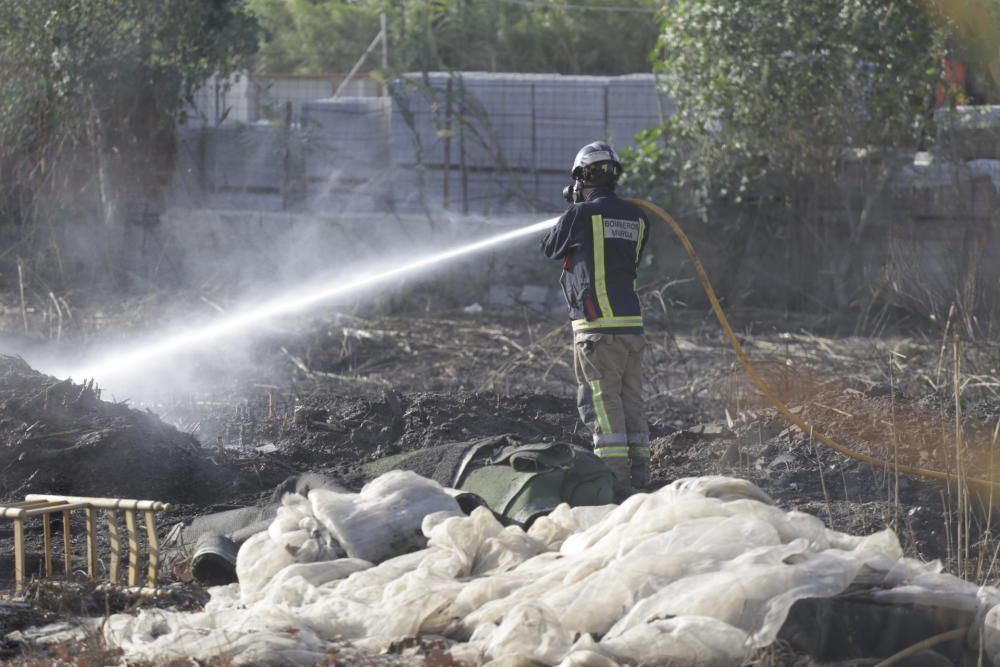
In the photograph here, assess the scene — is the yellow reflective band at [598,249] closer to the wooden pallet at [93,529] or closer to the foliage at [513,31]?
the wooden pallet at [93,529]

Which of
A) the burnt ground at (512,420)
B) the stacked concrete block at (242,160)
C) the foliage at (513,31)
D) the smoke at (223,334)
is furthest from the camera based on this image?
the foliage at (513,31)

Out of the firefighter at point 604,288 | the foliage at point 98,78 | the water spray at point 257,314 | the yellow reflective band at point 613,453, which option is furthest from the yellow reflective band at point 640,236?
the foliage at point 98,78

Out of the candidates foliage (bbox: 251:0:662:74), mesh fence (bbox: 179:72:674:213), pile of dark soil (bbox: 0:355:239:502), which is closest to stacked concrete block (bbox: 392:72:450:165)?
mesh fence (bbox: 179:72:674:213)

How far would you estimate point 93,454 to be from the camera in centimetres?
628

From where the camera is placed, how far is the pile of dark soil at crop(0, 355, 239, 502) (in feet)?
20.1

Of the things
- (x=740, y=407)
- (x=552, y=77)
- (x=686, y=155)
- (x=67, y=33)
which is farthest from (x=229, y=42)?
(x=740, y=407)

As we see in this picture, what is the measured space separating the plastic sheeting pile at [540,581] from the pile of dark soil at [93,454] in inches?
67.7

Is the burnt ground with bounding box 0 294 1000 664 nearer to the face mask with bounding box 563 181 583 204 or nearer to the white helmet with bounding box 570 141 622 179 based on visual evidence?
the face mask with bounding box 563 181 583 204

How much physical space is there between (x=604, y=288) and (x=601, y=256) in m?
0.16

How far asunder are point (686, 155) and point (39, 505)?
28.9ft

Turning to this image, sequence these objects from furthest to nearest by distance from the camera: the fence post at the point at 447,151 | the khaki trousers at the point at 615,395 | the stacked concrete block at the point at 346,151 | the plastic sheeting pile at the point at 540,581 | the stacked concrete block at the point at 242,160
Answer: the stacked concrete block at the point at 242,160
the stacked concrete block at the point at 346,151
the fence post at the point at 447,151
the khaki trousers at the point at 615,395
the plastic sheeting pile at the point at 540,581

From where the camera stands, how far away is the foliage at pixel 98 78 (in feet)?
40.5

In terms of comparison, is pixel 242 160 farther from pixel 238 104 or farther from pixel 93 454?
pixel 93 454

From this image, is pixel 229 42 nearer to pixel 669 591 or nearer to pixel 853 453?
pixel 853 453
